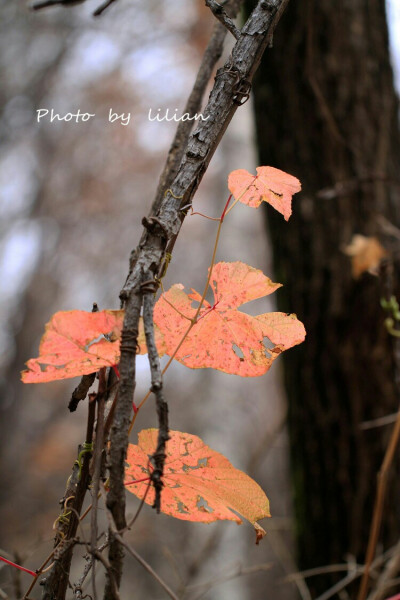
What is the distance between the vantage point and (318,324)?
1442 mm

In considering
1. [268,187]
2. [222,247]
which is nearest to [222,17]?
[268,187]

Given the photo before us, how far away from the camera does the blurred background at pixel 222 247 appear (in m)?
1.39

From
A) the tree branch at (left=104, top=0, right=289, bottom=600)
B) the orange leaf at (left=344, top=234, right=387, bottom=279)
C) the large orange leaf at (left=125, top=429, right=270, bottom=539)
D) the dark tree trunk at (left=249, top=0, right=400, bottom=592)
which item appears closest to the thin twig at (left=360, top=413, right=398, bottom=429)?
the dark tree trunk at (left=249, top=0, right=400, bottom=592)

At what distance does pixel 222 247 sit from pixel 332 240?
6835 mm

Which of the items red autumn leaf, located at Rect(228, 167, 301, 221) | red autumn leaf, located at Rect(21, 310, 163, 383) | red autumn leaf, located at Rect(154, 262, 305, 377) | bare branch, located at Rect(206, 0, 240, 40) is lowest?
red autumn leaf, located at Rect(21, 310, 163, 383)

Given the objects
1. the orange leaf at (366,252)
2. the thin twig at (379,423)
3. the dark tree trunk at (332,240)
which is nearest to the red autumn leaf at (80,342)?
the thin twig at (379,423)

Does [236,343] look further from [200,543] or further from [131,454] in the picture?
[200,543]

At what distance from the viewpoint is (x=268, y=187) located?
0.40 metres

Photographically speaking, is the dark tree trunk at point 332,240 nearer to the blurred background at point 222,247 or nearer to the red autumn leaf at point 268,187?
the blurred background at point 222,247

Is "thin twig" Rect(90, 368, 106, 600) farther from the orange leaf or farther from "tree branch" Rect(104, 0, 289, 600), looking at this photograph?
the orange leaf

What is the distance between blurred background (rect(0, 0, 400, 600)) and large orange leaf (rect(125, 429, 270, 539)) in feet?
0.91

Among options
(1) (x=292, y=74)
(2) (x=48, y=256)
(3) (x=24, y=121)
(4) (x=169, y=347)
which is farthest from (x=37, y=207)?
(4) (x=169, y=347)

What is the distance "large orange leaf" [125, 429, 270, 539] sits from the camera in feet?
1.20

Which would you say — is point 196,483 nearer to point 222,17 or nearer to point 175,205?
point 175,205
